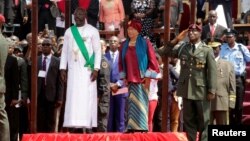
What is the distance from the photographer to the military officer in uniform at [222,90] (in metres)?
20.0

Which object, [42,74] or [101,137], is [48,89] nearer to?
[42,74]

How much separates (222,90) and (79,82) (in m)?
3.14

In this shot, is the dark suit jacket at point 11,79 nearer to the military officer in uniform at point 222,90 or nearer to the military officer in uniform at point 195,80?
the military officer in uniform at point 195,80

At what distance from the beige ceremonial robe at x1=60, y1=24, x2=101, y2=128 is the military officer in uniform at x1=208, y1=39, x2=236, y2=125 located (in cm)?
264

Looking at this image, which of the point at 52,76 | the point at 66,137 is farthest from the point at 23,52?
the point at 66,137

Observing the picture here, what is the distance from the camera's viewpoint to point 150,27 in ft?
73.2

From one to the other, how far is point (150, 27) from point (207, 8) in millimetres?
3318

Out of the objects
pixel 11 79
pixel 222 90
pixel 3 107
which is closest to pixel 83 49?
pixel 11 79

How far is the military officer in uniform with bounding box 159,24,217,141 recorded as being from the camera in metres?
18.4

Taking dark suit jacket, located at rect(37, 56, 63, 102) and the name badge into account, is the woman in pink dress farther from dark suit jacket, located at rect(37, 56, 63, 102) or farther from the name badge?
the name badge

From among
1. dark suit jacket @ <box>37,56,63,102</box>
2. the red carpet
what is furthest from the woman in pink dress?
dark suit jacket @ <box>37,56,63,102</box>

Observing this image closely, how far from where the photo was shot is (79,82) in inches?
716

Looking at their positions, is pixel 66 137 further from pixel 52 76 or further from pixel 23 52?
pixel 23 52

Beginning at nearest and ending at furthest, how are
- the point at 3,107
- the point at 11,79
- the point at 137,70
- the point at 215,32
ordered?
1. the point at 3,107
2. the point at 137,70
3. the point at 11,79
4. the point at 215,32
